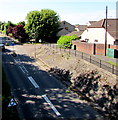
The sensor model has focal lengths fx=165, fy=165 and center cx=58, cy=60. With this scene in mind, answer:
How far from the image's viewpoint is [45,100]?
1623 centimetres

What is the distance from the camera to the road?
44.6ft

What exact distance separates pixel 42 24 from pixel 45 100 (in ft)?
135

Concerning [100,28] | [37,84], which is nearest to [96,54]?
[100,28]

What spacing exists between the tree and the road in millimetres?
32009

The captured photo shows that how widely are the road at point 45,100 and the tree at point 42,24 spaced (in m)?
32.0

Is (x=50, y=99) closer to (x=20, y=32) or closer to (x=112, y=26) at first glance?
(x=112, y=26)

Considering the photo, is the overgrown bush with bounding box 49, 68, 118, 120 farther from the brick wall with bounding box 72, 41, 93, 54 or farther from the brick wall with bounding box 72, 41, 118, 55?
the brick wall with bounding box 72, 41, 93, 54

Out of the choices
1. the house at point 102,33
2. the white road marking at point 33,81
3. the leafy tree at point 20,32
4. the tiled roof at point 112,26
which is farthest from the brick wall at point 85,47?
the leafy tree at point 20,32

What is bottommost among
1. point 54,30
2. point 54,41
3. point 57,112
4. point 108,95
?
point 57,112

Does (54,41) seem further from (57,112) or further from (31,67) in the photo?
(57,112)

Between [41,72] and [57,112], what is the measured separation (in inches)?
480

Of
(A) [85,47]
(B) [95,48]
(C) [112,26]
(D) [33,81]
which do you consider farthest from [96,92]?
(C) [112,26]

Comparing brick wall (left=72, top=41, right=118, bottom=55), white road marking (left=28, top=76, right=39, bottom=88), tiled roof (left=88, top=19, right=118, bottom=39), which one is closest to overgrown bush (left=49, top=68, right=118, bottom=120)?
white road marking (left=28, top=76, right=39, bottom=88)

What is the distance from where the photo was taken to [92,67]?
20.6 meters
